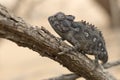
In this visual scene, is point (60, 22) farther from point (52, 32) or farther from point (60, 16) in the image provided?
point (52, 32)

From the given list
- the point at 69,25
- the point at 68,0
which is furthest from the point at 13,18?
the point at 68,0

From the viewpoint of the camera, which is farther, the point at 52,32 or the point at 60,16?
the point at 52,32

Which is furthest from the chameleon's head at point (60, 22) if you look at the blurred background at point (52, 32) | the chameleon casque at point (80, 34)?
the blurred background at point (52, 32)

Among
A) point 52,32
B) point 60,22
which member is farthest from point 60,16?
point 52,32

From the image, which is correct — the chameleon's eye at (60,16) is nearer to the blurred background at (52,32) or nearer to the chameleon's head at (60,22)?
the chameleon's head at (60,22)

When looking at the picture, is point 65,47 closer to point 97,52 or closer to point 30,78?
A: point 97,52

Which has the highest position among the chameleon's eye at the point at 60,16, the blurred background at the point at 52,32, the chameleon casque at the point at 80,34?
the blurred background at the point at 52,32
